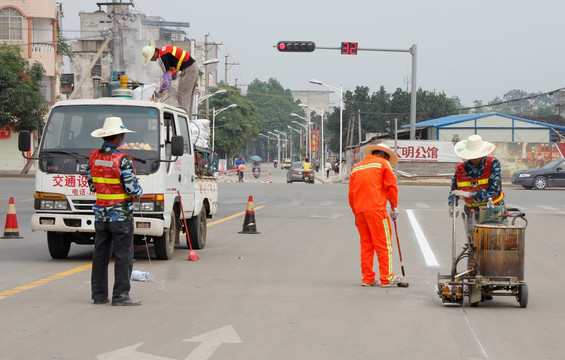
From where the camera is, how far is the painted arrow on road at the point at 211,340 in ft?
21.0

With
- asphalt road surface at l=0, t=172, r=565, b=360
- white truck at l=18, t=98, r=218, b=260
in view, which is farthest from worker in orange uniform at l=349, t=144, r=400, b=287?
white truck at l=18, t=98, r=218, b=260

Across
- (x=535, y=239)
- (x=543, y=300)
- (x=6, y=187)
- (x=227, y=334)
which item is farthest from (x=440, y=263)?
(x=6, y=187)

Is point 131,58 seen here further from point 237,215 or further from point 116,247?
point 116,247

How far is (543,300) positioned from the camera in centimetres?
945

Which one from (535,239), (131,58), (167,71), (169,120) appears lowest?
(535,239)

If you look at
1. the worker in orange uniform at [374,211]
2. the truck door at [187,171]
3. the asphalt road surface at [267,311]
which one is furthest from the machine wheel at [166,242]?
the worker in orange uniform at [374,211]

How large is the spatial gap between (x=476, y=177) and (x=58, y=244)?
6.49 meters

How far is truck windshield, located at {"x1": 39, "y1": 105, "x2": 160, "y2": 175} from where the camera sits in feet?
39.8

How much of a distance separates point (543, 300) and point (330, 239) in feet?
26.3

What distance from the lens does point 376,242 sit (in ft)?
33.7

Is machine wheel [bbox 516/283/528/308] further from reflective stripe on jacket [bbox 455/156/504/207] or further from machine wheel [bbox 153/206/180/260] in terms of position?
machine wheel [bbox 153/206/180/260]

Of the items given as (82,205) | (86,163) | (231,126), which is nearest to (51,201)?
(82,205)

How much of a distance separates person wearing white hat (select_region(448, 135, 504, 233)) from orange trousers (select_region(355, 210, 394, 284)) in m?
1.09

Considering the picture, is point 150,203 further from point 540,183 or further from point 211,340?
point 540,183
